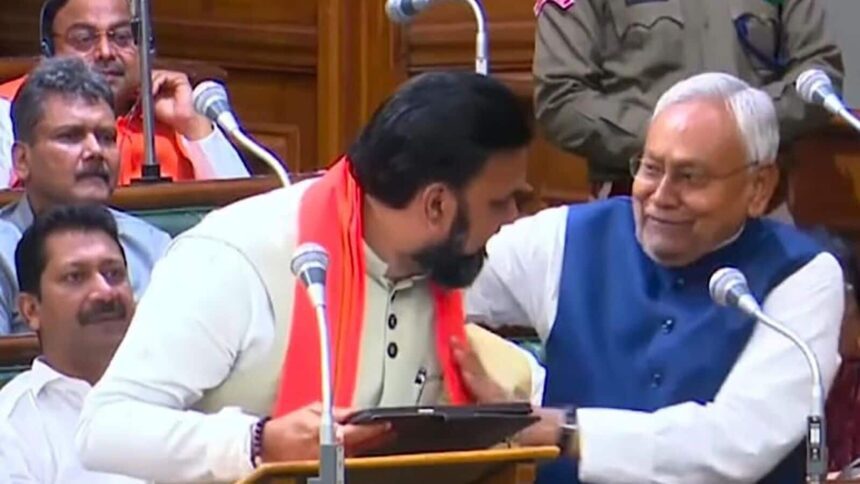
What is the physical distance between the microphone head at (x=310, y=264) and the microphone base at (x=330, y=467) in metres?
0.24

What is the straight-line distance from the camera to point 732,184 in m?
3.31

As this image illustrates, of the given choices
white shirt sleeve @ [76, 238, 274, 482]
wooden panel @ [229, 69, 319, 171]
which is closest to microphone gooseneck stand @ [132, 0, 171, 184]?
wooden panel @ [229, 69, 319, 171]

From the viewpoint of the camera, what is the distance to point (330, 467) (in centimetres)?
258

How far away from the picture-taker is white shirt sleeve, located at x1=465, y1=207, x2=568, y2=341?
334cm

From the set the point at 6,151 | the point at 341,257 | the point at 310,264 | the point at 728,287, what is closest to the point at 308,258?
the point at 310,264

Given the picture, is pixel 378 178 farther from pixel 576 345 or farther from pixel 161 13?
pixel 161 13

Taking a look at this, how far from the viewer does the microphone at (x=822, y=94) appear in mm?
3715

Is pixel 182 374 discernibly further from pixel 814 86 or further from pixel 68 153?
pixel 68 153

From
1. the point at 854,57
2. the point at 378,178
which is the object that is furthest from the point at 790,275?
the point at 854,57

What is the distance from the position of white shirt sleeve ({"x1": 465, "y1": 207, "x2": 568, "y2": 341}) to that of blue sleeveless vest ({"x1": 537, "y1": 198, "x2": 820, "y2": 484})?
2cm

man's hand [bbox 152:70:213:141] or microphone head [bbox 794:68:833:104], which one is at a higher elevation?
microphone head [bbox 794:68:833:104]

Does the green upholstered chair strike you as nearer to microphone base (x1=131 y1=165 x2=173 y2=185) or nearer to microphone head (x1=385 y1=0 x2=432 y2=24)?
microphone base (x1=131 y1=165 x2=173 y2=185)

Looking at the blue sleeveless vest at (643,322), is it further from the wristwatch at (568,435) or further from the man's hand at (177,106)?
the man's hand at (177,106)

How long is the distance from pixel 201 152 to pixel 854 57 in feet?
5.63
